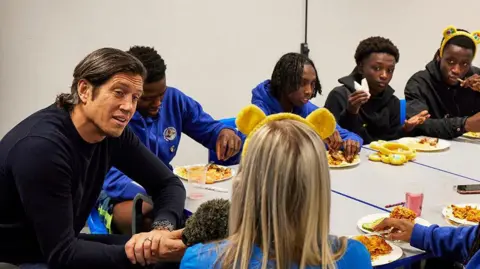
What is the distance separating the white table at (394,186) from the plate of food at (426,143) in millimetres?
52

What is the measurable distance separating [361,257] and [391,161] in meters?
1.63

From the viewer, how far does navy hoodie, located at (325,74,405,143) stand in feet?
11.6

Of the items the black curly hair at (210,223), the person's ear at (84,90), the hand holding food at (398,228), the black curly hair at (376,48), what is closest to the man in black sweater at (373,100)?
the black curly hair at (376,48)

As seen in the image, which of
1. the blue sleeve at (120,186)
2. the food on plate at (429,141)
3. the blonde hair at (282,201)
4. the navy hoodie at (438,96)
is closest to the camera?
the blonde hair at (282,201)

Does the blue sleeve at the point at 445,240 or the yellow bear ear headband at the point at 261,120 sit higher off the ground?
the yellow bear ear headband at the point at 261,120

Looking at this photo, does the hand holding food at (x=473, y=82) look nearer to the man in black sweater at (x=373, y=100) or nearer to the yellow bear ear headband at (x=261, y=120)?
the man in black sweater at (x=373, y=100)

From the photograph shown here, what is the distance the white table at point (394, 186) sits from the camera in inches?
85.9

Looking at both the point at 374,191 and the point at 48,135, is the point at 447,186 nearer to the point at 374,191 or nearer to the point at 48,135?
the point at 374,191

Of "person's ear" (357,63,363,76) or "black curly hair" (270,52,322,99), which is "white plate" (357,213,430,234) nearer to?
"black curly hair" (270,52,322,99)

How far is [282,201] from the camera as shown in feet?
4.01

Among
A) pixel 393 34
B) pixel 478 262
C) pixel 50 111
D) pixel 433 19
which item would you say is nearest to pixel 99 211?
pixel 50 111

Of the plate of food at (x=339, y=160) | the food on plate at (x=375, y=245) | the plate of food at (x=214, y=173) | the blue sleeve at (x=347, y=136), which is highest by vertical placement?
the blue sleeve at (x=347, y=136)

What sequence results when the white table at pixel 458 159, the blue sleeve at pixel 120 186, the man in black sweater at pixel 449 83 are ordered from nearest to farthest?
the blue sleeve at pixel 120 186 → the white table at pixel 458 159 → the man in black sweater at pixel 449 83

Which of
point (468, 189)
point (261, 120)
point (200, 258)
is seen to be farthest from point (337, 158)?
point (200, 258)
